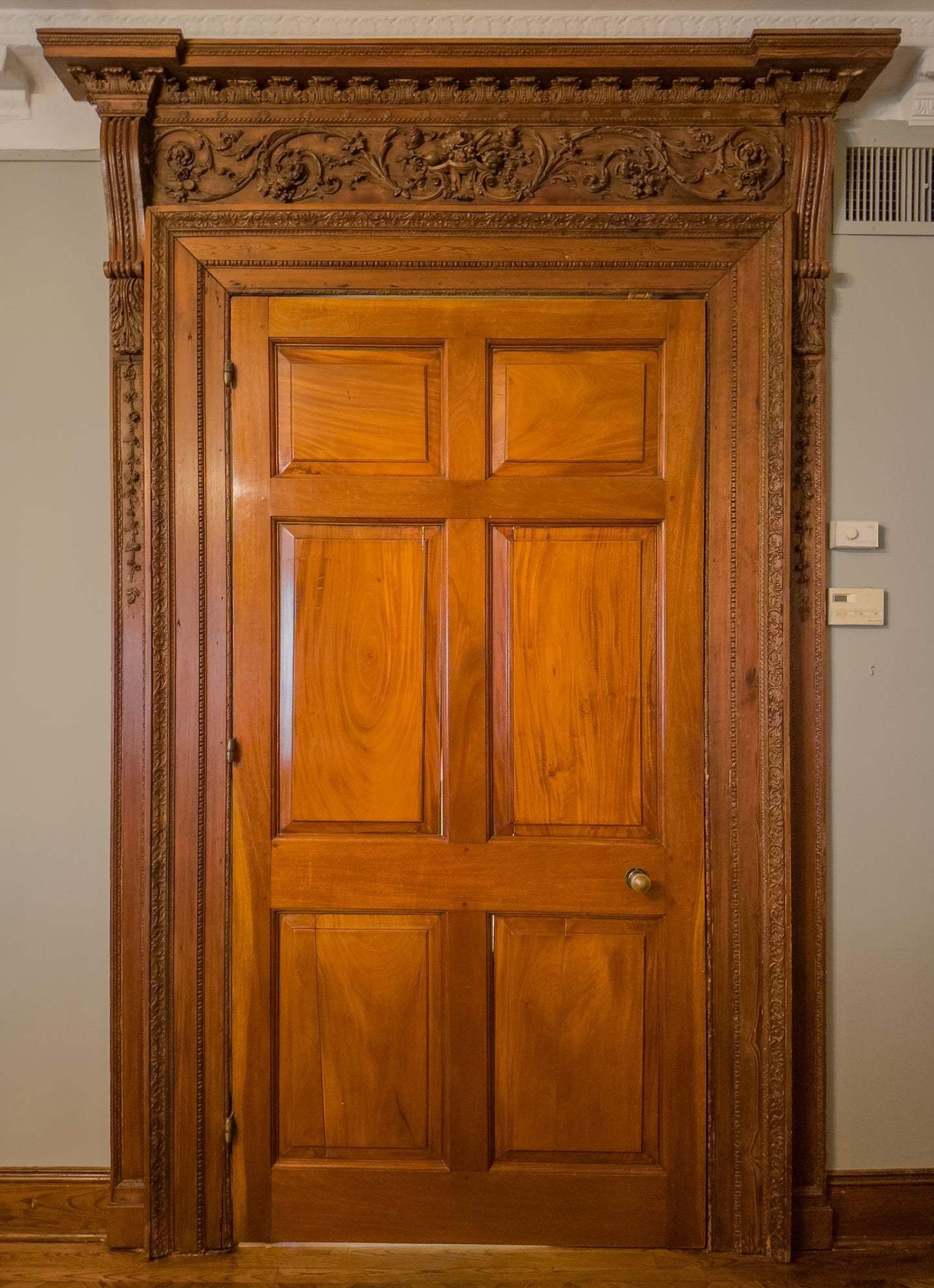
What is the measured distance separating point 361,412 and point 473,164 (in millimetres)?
622

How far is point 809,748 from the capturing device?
6.35 feet

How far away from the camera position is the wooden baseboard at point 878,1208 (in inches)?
76.1

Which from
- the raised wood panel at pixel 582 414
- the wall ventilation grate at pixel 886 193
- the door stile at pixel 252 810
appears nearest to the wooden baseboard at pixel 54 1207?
the door stile at pixel 252 810

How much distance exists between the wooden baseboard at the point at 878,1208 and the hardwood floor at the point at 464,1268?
32 millimetres

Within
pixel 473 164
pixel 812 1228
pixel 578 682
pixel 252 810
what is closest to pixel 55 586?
pixel 252 810

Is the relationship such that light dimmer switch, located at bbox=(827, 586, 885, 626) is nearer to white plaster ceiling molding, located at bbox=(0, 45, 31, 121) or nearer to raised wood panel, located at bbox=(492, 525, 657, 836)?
raised wood panel, located at bbox=(492, 525, 657, 836)

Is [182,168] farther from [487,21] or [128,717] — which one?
[128,717]

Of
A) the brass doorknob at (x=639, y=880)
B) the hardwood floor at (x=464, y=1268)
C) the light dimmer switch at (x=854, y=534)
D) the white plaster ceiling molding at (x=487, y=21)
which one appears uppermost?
the white plaster ceiling molding at (x=487, y=21)

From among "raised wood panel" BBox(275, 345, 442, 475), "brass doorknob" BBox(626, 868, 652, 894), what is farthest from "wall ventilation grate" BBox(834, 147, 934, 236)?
"brass doorknob" BBox(626, 868, 652, 894)

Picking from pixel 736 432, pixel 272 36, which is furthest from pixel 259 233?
pixel 736 432

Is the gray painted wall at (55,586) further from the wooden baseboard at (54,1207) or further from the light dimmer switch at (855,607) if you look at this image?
the light dimmer switch at (855,607)

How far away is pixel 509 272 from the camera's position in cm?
190

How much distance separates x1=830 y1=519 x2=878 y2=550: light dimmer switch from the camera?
1940mm

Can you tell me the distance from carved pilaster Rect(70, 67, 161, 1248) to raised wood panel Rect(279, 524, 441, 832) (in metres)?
0.39
